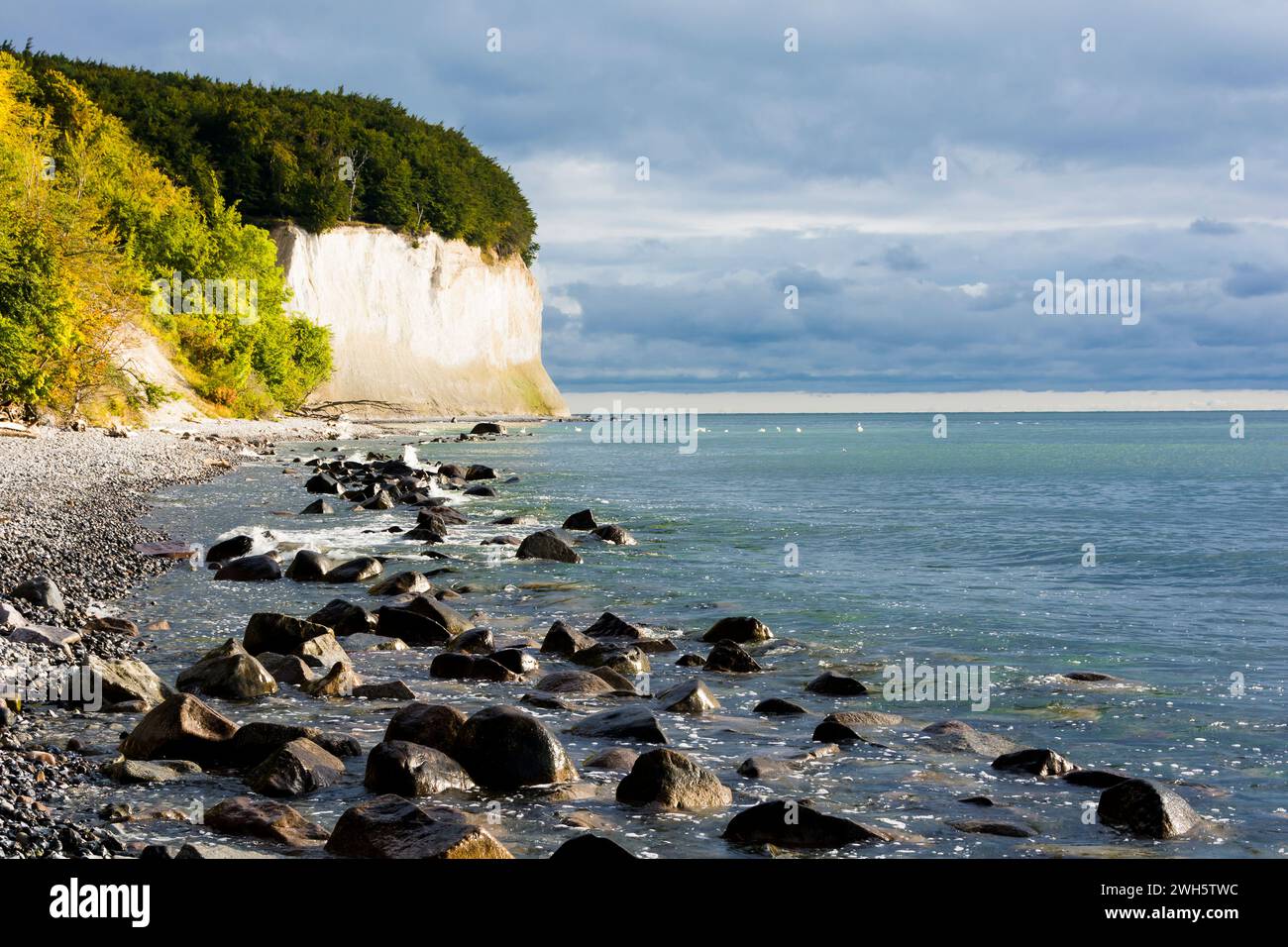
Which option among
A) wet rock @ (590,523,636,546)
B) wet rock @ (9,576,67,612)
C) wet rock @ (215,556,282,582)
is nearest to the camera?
wet rock @ (9,576,67,612)

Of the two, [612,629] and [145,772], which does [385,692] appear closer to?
[145,772]

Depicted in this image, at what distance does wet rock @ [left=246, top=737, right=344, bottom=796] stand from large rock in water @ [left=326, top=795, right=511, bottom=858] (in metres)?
A: 1.29

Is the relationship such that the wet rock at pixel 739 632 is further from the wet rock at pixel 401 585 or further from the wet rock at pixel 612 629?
the wet rock at pixel 401 585

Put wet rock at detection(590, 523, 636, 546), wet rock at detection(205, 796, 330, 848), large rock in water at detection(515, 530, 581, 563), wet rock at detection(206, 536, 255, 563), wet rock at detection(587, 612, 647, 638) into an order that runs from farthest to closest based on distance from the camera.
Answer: wet rock at detection(590, 523, 636, 546), large rock in water at detection(515, 530, 581, 563), wet rock at detection(206, 536, 255, 563), wet rock at detection(587, 612, 647, 638), wet rock at detection(205, 796, 330, 848)

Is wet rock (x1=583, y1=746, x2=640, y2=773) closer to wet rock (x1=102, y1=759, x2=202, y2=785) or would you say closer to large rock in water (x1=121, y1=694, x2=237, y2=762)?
large rock in water (x1=121, y1=694, x2=237, y2=762)

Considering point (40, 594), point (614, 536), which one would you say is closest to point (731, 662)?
point (40, 594)

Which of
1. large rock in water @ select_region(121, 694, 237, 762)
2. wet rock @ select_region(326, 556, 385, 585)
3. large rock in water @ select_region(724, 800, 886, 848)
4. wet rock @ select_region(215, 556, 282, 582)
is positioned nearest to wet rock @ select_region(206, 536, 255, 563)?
wet rock @ select_region(215, 556, 282, 582)

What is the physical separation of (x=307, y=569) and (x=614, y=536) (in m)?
8.66

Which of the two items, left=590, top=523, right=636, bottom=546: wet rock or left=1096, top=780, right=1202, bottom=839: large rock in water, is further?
left=590, top=523, right=636, bottom=546: wet rock

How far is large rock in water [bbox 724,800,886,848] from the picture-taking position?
7570 mm

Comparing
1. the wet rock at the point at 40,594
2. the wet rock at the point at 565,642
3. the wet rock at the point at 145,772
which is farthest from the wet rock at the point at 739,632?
the wet rock at the point at 40,594

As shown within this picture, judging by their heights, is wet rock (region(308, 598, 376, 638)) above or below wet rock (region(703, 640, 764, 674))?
above
